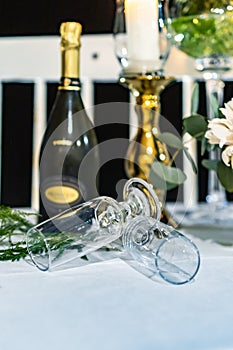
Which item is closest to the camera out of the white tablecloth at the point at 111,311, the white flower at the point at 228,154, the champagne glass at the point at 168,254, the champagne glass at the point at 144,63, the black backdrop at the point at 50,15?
the white tablecloth at the point at 111,311

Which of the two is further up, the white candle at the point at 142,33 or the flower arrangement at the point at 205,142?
the white candle at the point at 142,33

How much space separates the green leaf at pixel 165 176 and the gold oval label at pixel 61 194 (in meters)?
0.12

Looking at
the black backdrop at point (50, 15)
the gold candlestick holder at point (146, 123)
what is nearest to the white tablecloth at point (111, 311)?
the gold candlestick holder at point (146, 123)

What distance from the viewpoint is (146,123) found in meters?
0.87

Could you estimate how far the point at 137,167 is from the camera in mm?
888

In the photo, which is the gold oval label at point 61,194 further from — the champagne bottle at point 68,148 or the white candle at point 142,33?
the white candle at point 142,33

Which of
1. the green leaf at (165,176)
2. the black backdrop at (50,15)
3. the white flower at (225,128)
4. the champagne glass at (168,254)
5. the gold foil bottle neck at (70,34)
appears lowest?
A: the champagne glass at (168,254)

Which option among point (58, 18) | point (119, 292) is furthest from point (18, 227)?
point (58, 18)

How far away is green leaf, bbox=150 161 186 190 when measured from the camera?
0.75 m

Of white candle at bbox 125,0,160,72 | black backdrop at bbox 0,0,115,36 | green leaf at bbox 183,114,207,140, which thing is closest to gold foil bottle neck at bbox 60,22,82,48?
white candle at bbox 125,0,160,72

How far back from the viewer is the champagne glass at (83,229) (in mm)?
492

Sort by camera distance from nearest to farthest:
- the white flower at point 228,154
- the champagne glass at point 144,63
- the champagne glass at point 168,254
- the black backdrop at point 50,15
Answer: the champagne glass at point 168,254, the white flower at point 228,154, the champagne glass at point 144,63, the black backdrop at point 50,15

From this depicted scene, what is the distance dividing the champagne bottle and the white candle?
0.32 ft

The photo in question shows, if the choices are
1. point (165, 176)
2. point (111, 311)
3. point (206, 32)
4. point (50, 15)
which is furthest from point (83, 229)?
point (50, 15)
